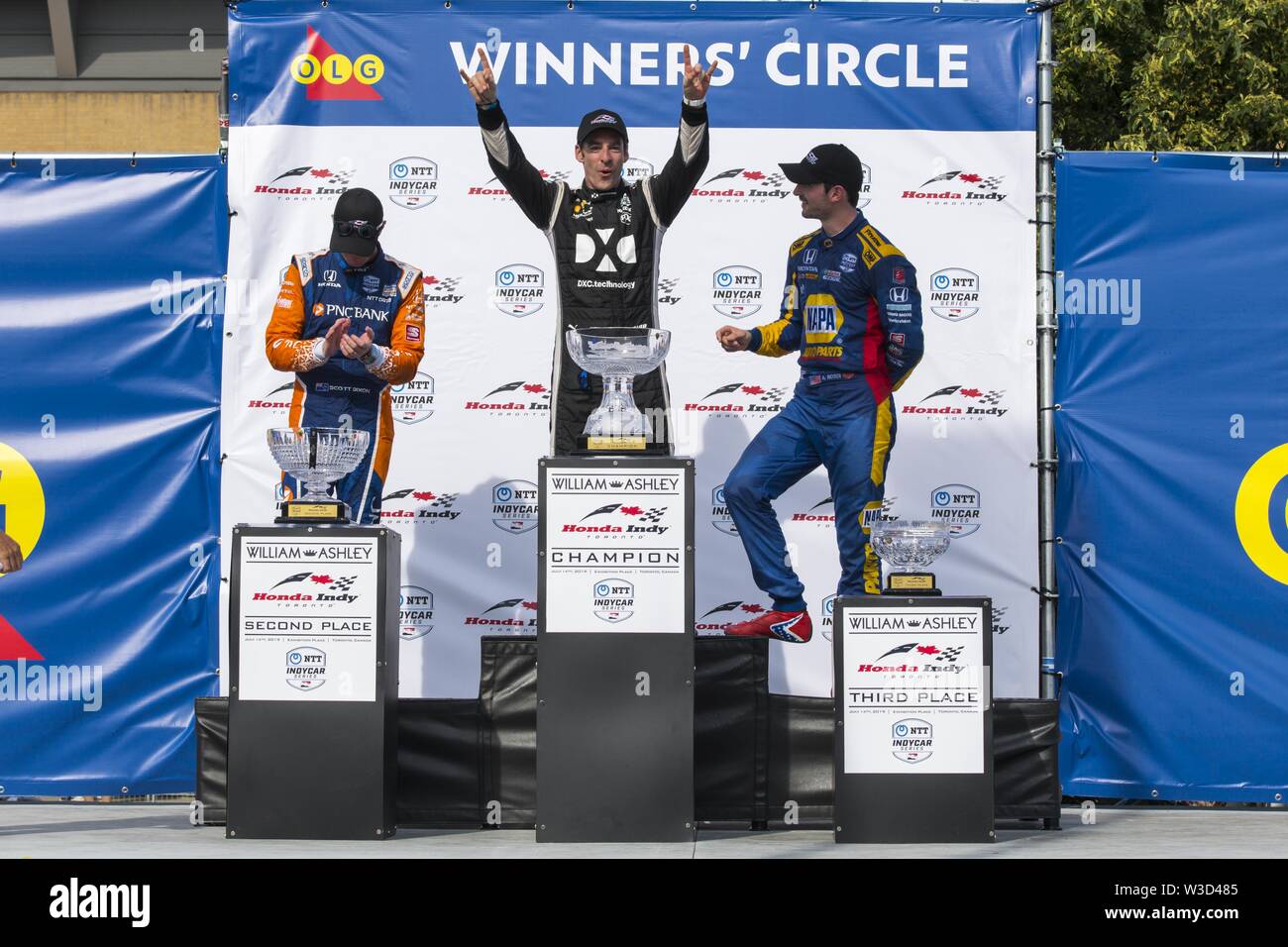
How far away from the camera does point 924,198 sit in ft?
25.1

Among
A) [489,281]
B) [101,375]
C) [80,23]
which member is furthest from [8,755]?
[80,23]

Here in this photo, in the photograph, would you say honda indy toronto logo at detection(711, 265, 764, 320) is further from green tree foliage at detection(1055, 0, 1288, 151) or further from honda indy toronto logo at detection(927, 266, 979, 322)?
green tree foliage at detection(1055, 0, 1288, 151)

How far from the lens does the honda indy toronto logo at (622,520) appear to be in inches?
229

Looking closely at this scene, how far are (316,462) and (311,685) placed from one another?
82 cm

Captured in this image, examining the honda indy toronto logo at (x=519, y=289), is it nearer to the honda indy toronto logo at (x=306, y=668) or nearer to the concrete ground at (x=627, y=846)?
the honda indy toronto logo at (x=306, y=668)

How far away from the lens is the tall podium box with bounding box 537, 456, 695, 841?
573 centimetres

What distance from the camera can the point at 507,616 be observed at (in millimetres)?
7555

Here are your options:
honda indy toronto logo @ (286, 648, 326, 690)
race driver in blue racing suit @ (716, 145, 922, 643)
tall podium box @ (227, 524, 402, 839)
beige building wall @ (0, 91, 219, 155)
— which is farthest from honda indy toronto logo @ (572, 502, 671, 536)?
beige building wall @ (0, 91, 219, 155)

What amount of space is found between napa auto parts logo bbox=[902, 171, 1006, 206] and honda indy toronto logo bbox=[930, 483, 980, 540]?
4.15 ft

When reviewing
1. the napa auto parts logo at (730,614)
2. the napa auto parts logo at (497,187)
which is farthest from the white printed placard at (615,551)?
the napa auto parts logo at (497,187)

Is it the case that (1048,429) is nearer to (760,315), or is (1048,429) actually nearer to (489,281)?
(760,315)

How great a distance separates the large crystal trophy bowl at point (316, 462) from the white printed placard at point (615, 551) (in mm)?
800

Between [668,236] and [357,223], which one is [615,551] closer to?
[357,223]

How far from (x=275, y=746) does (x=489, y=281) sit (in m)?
2.64
